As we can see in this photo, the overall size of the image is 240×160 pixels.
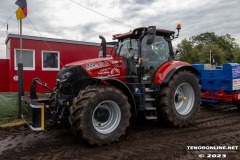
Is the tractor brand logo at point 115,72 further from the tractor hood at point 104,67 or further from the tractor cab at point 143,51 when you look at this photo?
the tractor cab at point 143,51

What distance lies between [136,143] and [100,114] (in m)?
0.90

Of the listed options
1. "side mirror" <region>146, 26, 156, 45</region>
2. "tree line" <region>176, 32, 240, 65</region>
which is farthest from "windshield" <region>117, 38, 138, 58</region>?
"tree line" <region>176, 32, 240, 65</region>

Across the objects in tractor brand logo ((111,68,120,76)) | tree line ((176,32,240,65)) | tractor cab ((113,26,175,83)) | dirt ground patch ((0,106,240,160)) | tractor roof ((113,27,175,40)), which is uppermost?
tree line ((176,32,240,65))

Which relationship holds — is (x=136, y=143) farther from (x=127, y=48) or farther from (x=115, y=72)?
(x=127, y=48)

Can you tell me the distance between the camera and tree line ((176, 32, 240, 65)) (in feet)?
138

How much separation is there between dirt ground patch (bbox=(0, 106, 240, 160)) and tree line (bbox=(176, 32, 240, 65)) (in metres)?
36.7

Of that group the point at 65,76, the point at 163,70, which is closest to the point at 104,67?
the point at 65,76

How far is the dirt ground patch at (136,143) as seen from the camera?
3.83 meters

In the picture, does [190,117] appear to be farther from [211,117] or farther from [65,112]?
[65,112]

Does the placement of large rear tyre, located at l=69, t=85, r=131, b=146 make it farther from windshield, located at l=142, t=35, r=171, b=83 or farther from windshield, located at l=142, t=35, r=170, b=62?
windshield, located at l=142, t=35, r=170, b=62

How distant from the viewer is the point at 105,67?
488cm

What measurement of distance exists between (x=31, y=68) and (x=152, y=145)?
25.9ft

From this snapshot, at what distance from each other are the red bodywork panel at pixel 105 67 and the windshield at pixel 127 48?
27 cm

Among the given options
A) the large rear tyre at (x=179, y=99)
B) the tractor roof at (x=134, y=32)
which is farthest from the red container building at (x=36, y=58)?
the large rear tyre at (x=179, y=99)
